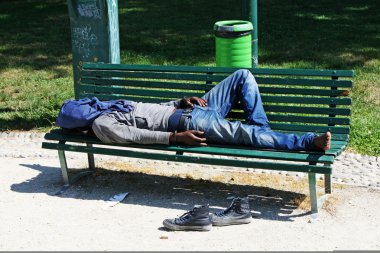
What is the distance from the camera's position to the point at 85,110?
5.96 meters

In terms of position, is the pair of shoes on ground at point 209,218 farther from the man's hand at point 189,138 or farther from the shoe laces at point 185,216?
the man's hand at point 189,138

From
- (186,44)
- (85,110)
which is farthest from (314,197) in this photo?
(186,44)

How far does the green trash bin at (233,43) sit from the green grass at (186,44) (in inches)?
52.4

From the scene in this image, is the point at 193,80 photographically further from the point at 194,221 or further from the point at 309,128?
the point at 194,221

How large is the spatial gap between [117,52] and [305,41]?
437 centimetres

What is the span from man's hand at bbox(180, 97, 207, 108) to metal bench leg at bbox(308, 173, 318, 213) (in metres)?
1.15

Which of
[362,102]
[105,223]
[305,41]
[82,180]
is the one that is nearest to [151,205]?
[105,223]

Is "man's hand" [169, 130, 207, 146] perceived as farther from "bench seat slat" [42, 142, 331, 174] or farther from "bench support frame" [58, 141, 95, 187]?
"bench support frame" [58, 141, 95, 187]

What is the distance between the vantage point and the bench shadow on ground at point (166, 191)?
5770 millimetres

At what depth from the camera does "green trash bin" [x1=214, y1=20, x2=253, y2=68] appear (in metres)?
7.28

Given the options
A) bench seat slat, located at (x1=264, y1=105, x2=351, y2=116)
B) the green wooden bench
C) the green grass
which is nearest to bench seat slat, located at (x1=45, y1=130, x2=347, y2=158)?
the green wooden bench

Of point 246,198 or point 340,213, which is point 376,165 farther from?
point 246,198

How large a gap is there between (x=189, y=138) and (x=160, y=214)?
0.62 metres

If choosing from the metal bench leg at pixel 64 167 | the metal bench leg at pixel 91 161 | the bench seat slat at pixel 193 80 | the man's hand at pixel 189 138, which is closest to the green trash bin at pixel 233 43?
the bench seat slat at pixel 193 80
